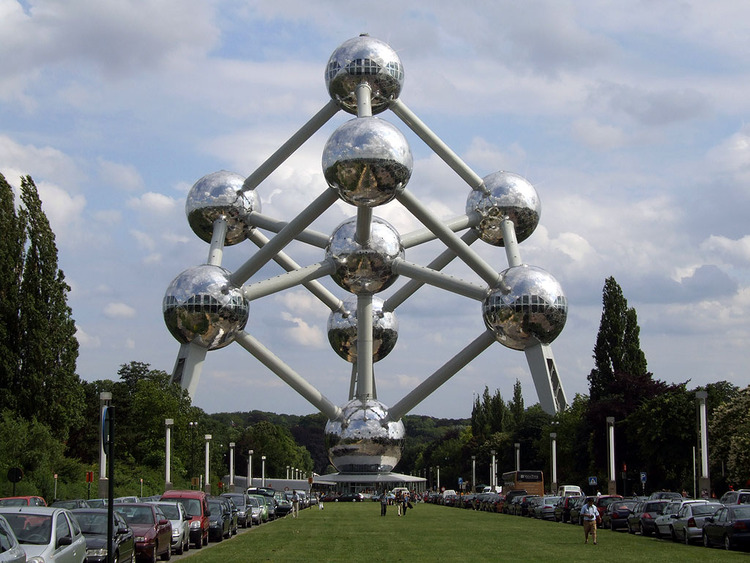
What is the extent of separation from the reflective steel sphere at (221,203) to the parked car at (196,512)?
36.3ft

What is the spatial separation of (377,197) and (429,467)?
386ft

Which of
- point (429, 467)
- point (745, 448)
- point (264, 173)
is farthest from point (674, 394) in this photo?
point (429, 467)

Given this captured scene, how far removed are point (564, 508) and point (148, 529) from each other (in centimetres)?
2254

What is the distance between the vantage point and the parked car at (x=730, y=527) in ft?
67.3

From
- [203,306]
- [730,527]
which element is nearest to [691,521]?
[730,527]

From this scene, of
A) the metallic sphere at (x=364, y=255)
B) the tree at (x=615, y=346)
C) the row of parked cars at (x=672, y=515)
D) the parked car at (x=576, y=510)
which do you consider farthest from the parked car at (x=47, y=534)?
the tree at (x=615, y=346)

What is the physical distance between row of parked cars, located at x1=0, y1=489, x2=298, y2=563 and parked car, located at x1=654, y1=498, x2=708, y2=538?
10.2 metres

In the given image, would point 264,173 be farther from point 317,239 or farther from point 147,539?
point 147,539

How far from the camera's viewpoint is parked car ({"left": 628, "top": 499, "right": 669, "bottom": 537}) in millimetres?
27689

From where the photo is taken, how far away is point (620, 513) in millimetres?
31062

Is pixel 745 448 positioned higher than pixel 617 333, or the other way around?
pixel 617 333

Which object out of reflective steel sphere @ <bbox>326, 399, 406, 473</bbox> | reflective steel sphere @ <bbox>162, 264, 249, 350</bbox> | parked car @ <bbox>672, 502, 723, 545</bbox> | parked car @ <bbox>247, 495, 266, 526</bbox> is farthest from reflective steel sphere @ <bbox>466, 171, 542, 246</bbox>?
parked car @ <bbox>672, 502, 723, 545</bbox>

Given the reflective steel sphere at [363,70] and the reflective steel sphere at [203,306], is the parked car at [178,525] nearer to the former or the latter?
the reflective steel sphere at [203,306]

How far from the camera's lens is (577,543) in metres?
23.7
